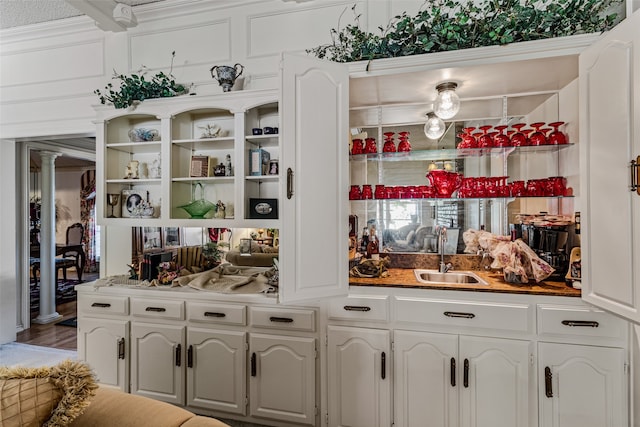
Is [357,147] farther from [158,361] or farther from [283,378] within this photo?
[158,361]

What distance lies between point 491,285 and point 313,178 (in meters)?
1.23

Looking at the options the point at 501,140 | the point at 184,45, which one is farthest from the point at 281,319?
the point at 184,45

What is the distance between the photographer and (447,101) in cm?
213

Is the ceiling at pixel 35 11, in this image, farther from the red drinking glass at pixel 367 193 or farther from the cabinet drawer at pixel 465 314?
the cabinet drawer at pixel 465 314

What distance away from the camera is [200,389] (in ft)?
7.20

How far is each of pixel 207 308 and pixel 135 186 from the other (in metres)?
1.44

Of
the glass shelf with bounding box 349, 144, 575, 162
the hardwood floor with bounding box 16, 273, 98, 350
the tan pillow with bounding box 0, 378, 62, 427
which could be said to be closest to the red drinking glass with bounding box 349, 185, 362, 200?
the glass shelf with bounding box 349, 144, 575, 162

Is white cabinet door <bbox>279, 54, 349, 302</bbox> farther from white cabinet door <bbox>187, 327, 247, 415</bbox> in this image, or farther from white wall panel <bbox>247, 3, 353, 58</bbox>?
white wall panel <bbox>247, 3, 353, 58</bbox>

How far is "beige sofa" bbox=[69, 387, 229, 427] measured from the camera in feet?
3.19

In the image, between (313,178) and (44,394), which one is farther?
(313,178)

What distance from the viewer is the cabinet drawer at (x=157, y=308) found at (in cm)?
224

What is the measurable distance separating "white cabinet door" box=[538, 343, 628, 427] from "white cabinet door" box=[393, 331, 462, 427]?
443mm

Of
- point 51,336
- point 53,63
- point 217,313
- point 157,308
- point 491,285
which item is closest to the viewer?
point 491,285

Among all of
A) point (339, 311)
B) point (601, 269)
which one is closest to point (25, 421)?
point (339, 311)
